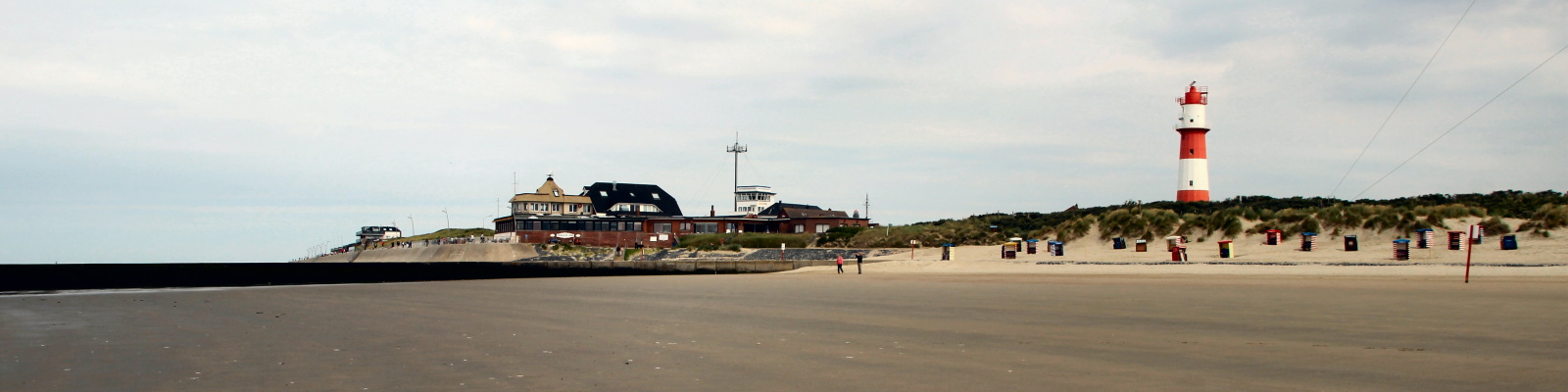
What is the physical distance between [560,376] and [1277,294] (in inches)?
529

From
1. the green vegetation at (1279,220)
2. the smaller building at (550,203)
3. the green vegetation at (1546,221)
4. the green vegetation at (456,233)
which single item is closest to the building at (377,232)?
the green vegetation at (456,233)

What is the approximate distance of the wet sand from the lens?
8102 mm

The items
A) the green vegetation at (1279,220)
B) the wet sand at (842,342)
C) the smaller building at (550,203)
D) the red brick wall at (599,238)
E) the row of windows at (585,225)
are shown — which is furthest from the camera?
the smaller building at (550,203)

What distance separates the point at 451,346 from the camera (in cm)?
1092

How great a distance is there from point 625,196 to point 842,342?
9176 cm

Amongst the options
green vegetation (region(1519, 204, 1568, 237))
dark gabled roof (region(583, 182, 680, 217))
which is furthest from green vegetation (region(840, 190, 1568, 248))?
dark gabled roof (region(583, 182, 680, 217))

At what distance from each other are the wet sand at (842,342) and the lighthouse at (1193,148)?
36335 millimetres

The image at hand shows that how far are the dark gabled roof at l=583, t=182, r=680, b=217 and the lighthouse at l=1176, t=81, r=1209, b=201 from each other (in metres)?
55.3

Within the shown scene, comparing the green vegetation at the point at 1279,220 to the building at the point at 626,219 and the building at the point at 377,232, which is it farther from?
the building at the point at 377,232

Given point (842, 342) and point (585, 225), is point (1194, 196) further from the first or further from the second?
point (585, 225)

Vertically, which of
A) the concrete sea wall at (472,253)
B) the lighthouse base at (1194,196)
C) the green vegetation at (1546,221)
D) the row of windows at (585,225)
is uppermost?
the lighthouse base at (1194,196)

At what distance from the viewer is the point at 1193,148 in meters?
55.1

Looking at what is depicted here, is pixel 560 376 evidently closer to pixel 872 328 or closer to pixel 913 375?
pixel 913 375

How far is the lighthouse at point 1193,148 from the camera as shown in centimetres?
5475
